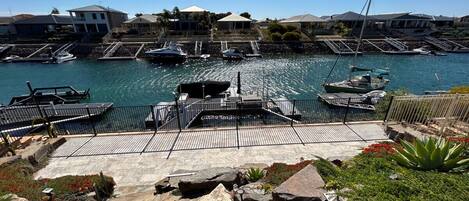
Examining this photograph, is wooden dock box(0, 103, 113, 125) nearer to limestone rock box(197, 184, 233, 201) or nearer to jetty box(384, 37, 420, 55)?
limestone rock box(197, 184, 233, 201)

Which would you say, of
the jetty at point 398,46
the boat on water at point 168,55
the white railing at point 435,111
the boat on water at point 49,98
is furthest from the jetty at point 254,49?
the white railing at point 435,111

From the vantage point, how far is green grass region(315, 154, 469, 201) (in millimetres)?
4121

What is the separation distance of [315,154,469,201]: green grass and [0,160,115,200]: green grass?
231 inches

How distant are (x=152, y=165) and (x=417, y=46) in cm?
6151

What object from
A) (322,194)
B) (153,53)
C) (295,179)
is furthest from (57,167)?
(153,53)

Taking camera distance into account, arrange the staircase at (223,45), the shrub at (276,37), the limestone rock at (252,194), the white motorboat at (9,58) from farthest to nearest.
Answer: the shrub at (276,37)
the staircase at (223,45)
the white motorboat at (9,58)
the limestone rock at (252,194)

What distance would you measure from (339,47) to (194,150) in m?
48.7

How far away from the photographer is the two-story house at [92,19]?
5756 centimetres

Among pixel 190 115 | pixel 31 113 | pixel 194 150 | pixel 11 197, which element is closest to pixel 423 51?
pixel 190 115

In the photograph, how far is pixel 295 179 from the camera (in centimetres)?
499

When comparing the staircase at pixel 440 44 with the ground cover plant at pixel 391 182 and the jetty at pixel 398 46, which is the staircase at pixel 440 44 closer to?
the jetty at pixel 398 46

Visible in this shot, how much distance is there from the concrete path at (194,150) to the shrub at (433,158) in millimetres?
2388

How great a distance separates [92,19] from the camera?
193 ft

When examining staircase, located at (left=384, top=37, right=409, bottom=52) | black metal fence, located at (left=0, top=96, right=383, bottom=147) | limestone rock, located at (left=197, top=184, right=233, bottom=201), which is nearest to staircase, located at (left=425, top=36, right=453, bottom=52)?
staircase, located at (left=384, top=37, right=409, bottom=52)
